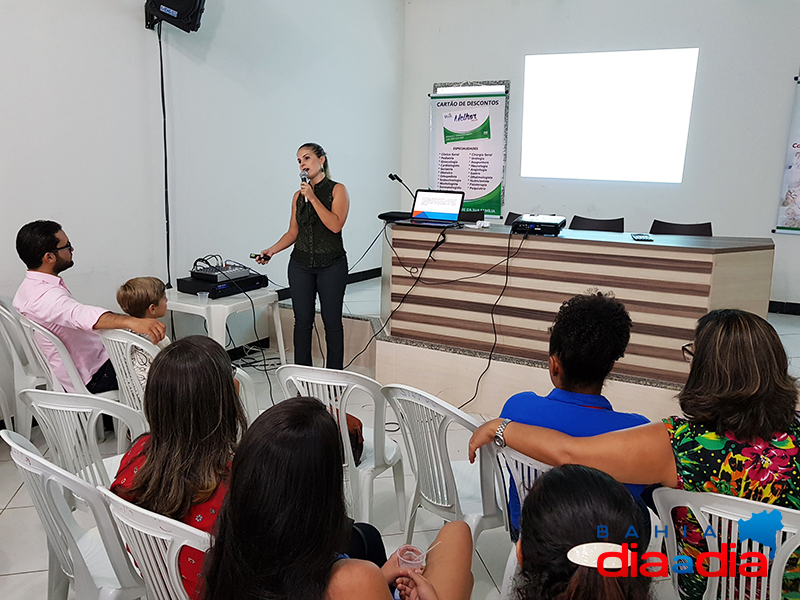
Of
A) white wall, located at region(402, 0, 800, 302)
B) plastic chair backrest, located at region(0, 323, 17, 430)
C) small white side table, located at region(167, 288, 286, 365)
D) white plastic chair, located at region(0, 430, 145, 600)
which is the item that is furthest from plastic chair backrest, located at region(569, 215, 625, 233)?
white plastic chair, located at region(0, 430, 145, 600)

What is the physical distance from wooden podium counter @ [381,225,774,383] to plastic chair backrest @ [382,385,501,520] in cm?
137

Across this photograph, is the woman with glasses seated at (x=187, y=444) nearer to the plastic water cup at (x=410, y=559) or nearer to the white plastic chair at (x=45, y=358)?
the plastic water cup at (x=410, y=559)

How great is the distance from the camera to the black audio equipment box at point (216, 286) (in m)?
3.51

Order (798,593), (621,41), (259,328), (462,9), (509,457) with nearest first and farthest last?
(798,593) → (509,457) → (259,328) → (621,41) → (462,9)

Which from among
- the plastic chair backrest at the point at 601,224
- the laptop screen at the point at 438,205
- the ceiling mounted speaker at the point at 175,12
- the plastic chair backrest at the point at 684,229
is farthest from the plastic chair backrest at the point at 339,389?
the plastic chair backrest at the point at 684,229

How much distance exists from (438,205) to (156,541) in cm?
246

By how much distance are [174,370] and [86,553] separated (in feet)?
2.13

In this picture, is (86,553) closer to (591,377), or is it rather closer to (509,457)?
(509,457)

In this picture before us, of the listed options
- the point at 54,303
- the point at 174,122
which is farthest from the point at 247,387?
the point at 174,122

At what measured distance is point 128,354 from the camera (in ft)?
8.19

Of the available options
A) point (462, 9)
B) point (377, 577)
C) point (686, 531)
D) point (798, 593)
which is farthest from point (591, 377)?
point (462, 9)

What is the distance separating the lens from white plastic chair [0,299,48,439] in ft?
8.82

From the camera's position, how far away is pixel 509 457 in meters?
1.51

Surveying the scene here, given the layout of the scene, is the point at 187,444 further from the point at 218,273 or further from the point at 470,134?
the point at 470,134
